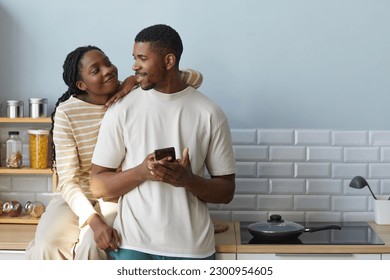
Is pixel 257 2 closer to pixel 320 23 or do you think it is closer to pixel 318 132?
pixel 320 23

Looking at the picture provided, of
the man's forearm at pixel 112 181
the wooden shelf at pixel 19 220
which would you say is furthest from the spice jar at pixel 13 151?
the man's forearm at pixel 112 181

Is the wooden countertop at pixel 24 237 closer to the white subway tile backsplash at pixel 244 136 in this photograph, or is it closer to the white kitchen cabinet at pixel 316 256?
the white kitchen cabinet at pixel 316 256

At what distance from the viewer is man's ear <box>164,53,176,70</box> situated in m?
3.45

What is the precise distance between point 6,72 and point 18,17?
0.91 ft

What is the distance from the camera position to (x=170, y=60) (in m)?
3.45

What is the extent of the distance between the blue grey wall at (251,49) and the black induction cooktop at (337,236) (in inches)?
19.4

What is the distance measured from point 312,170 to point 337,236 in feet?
1.38

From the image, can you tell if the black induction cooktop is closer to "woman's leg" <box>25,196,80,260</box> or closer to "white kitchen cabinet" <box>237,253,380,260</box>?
"white kitchen cabinet" <box>237,253,380,260</box>

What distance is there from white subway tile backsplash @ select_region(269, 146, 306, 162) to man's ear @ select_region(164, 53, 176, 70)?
2.94 ft

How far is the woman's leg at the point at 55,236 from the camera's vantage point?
351 cm

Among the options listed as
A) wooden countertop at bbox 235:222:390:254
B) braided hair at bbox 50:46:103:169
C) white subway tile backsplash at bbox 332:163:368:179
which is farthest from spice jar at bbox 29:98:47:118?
white subway tile backsplash at bbox 332:163:368:179
